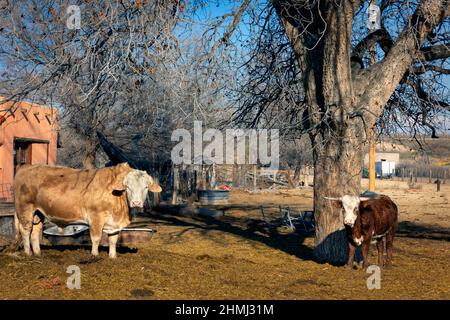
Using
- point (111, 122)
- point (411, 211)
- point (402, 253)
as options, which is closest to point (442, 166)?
point (411, 211)

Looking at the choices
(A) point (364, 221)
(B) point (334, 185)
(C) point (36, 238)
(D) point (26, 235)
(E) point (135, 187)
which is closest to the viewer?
(E) point (135, 187)

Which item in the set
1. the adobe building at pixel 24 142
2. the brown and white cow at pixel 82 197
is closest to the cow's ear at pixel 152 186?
the brown and white cow at pixel 82 197

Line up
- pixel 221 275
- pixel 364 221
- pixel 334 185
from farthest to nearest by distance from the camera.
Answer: pixel 334 185 < pixel 364 221 < pixel 221 275

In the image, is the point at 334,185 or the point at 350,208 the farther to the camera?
the point at 334,185

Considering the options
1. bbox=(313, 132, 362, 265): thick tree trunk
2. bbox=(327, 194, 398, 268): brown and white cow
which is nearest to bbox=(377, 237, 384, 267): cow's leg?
bbox=(327, 194, 398, 268): brown and white cow

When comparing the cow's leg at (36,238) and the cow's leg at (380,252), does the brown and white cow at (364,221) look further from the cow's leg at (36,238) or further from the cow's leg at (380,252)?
the cow's leg at (36,238)

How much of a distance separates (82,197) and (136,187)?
990 millimetres

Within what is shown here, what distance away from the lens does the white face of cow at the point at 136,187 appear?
8.05 metres

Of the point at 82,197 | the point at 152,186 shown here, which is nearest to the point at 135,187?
the point at 152,186

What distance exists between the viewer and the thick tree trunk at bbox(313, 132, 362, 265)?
996cm

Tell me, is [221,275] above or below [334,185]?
below

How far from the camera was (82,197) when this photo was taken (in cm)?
843

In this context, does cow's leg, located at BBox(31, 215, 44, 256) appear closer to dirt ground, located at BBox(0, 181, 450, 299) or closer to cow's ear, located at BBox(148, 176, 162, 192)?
dirt ground, located at BBox(0, 181, 450, 299)

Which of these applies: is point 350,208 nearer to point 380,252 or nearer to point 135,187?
point 380,252
